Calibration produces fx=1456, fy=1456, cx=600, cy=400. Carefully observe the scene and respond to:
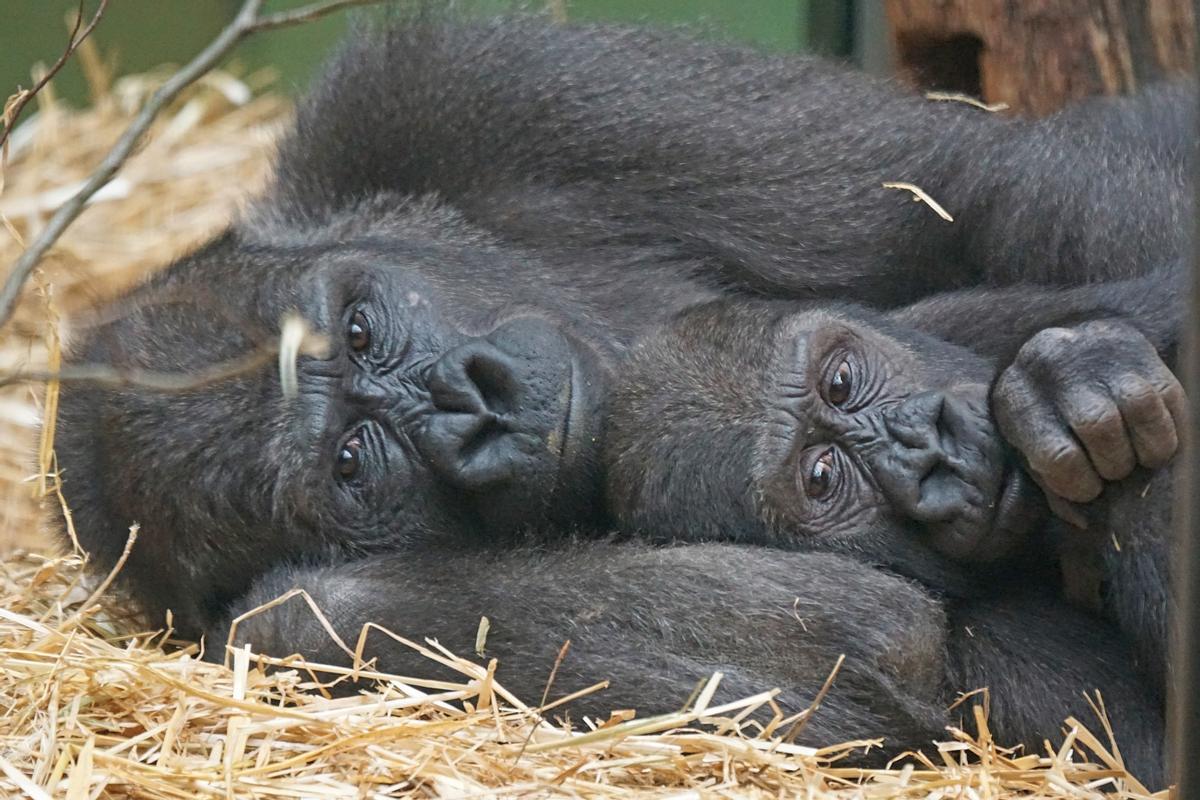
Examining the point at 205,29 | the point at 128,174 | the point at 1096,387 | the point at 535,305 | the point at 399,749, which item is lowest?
the point at 399,749

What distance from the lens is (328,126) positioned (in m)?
3.51

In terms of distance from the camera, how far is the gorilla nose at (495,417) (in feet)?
9.35

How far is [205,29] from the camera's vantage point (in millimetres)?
6641

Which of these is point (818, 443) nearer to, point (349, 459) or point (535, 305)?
point (535, 305)

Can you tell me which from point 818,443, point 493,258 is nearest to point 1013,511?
point 818,443

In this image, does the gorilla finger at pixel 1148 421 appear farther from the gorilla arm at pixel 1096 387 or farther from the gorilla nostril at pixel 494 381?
the gorilla nostril at pixel 494 381

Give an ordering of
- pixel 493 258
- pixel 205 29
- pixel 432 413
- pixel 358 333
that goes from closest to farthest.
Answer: pixel 432 413 < pixel 358 333 < pixel 493 258 < pixel 205 29

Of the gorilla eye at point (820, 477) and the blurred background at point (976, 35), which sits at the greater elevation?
the blurred background at point (976, 35)

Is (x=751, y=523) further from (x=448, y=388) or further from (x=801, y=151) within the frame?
(x=801, y=151)

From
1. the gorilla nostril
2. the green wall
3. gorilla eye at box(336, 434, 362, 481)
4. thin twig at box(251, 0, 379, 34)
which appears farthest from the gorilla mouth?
the green wall

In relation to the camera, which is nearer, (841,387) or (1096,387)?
(1096,387)

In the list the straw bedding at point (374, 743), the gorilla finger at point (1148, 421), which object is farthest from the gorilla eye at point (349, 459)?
the gorilla finger at point (1148, 421)

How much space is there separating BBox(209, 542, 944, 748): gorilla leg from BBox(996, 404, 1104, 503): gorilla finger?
1.13 ft

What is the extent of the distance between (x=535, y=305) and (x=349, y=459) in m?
0.52
